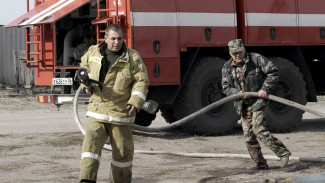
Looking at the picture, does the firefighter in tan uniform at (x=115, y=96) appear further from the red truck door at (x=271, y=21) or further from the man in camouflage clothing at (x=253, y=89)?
the red truck door at (x=271, y=21)

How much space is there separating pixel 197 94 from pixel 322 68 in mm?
3295

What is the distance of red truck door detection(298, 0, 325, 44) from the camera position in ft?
41.1

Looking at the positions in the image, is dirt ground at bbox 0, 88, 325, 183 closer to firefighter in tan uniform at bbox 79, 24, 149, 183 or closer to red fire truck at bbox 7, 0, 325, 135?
red fire truck at bbox 7, 0, 325, 135

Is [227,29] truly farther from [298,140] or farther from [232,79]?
[232,79]

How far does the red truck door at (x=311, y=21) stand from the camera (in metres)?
12.5

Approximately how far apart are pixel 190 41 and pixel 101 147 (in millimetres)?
4999

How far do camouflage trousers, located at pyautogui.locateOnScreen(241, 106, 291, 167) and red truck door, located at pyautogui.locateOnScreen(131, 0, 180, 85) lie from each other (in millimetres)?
2853

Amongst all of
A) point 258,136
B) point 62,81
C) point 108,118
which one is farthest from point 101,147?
point 62,81

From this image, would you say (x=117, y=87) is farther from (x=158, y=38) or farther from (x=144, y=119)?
(x=144, y=119)

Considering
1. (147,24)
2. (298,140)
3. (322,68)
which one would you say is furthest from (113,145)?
(322,68)

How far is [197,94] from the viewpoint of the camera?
38.3ft

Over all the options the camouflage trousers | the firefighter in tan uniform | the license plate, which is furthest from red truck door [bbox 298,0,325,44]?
the firefighter in tan uniform

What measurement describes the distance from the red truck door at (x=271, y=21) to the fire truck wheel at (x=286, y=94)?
1.44 ft

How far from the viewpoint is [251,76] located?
839 centimetres
